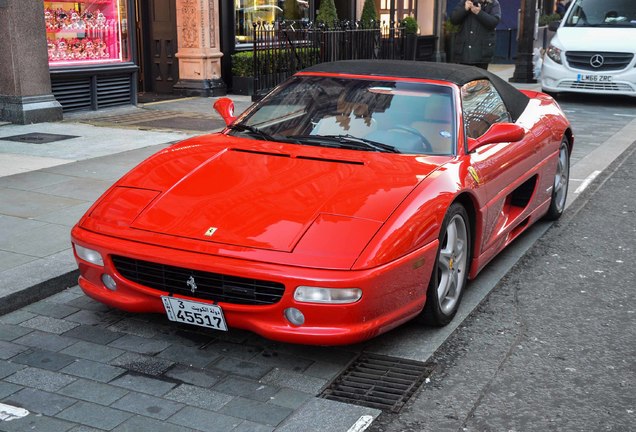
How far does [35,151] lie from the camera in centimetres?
971

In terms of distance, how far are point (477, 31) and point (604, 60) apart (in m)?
2.33

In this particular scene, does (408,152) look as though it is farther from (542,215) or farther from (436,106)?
(542,215)

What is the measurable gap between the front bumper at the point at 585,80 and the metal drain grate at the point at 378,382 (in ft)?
41.1

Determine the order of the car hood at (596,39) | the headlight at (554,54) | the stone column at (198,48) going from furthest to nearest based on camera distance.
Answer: the headlight at (554,54)
the car hood at (596,39)
the stone column at (198,48)

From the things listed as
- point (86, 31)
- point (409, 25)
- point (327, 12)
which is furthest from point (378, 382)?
point (409, 25)

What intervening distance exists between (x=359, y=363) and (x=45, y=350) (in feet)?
5.36

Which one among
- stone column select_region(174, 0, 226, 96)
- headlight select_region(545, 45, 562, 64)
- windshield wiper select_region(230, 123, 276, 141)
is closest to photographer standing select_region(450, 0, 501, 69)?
headlight select_region(545, 45, 562, 64)

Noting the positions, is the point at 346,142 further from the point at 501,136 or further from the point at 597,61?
the point at 597,61

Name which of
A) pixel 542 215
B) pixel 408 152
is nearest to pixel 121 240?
pixel 408 152

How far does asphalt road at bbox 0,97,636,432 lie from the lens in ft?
12.5

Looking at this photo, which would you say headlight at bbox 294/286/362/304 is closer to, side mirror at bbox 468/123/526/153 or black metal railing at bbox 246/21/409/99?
side mirror at bbox 468/123/526/153

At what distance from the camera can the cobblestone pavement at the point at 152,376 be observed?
377cm

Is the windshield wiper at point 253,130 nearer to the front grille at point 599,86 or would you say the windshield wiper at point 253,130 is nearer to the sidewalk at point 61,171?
the sidewalk at point 61,171

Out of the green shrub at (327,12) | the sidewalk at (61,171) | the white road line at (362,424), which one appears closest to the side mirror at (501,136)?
the white road line at (362,424)
